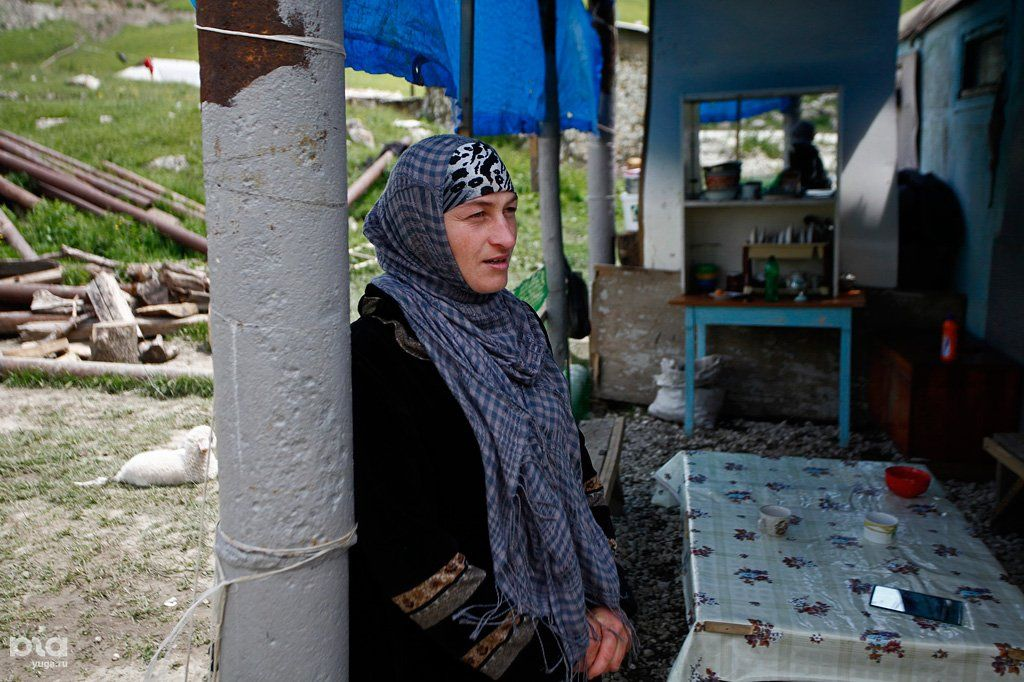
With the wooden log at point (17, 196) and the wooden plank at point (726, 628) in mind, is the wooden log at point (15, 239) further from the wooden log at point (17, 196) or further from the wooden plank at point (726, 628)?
the wooden plank at point (726, 628)

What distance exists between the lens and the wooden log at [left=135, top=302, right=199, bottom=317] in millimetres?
7836

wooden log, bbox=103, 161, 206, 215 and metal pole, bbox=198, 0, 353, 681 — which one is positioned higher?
wooden log, bbox=103, 161, 206, 215

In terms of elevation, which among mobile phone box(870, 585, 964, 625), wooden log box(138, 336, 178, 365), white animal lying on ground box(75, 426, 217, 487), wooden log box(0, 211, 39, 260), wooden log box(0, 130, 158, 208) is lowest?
white animal lying on ground box(75, 426, 217, 487)

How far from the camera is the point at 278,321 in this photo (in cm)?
117

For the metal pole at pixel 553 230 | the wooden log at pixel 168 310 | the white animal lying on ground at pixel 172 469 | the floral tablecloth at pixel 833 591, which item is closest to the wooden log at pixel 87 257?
the wooden log at pixel 168 310

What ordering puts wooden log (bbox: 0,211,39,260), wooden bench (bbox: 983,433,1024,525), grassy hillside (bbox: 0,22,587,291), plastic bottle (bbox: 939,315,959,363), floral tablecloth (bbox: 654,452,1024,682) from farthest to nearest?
1. grassy hillside (bbox: 0,22,587,291)
2. wooden log (bbox: 0,211,39,260)
3. plastic bottle (bbox: 939,315,959,363)
4. wooden bench (bbox: 983,433,1024,525)
5. floral tablecloth (bbox: 654,452,1024,682)

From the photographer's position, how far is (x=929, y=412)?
5.12 meters

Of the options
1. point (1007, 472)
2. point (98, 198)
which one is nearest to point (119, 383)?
point (98, 198)

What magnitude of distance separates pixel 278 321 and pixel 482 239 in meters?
0.65

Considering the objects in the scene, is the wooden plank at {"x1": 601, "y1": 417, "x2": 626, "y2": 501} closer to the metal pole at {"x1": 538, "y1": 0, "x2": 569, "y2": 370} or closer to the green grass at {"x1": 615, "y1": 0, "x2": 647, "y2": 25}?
the metal pole at {"x1": 538, "y1": 0, "x2": 569, "y2": 370}

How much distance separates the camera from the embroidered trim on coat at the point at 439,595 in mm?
1492

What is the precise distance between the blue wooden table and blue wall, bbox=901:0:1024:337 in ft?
3.16

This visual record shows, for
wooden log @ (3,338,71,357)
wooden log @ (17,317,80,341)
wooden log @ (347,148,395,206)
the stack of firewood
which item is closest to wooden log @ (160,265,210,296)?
the stack of firewood
